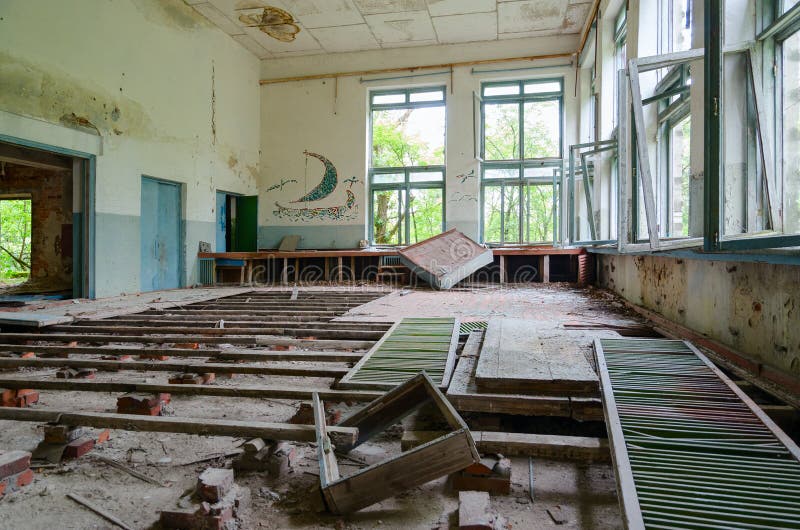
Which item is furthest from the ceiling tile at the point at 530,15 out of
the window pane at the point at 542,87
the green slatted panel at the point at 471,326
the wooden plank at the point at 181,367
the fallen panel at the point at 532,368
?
the wooden plank at the point at 181,367

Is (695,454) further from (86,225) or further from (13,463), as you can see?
(86,225)

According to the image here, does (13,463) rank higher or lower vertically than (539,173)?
lower

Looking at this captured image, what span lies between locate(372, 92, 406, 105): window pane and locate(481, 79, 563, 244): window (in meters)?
1.86

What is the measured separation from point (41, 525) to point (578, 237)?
964 cm

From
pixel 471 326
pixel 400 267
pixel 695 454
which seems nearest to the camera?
pixel 695 454

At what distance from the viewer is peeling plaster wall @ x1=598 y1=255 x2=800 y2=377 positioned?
2.15m

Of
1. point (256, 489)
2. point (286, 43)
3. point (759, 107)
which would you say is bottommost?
point (256, 489)

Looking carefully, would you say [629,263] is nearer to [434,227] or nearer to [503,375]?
[503,375]

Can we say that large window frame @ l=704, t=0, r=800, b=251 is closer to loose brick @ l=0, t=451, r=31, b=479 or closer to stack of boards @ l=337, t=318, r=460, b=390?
stack of boards @ l=337, t=318, r=460, b=390

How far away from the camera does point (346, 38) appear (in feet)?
33.2

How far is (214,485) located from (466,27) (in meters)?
10.1

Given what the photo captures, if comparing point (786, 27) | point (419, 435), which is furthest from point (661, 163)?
point (419, 435)

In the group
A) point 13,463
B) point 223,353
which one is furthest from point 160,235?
point 13,463

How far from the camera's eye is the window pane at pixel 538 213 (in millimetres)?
10281
